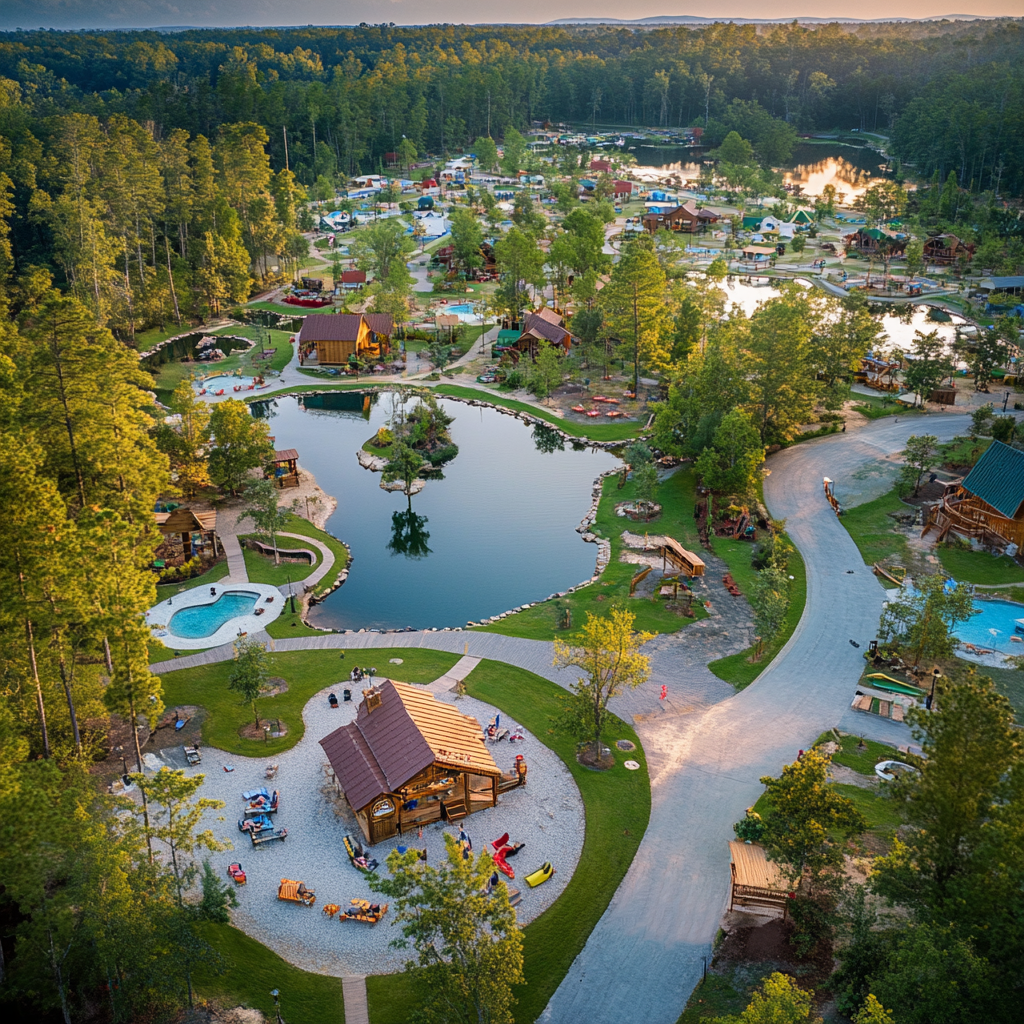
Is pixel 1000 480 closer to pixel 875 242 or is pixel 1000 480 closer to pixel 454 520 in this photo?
pixel 454 520

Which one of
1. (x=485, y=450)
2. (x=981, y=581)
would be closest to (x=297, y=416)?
(x=485, y=450)

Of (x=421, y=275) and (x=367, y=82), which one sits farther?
(x=367, y=82)

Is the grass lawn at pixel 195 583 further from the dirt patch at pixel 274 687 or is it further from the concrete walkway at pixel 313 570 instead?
the dirt patch at pixel 274 687

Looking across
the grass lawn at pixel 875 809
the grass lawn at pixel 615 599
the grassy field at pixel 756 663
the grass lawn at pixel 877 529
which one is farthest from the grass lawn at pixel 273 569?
the grass lawn at pixel 877 529

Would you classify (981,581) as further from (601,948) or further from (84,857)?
(84,857)

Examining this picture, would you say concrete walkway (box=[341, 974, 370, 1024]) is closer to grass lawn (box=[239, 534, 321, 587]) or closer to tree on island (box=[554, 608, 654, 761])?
tree on island (box=[554, 608, 654, 761])

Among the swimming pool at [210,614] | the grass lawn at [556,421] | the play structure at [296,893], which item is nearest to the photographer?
the play structure at [296,893]

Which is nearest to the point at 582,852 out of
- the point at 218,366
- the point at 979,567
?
the point at 979,567
